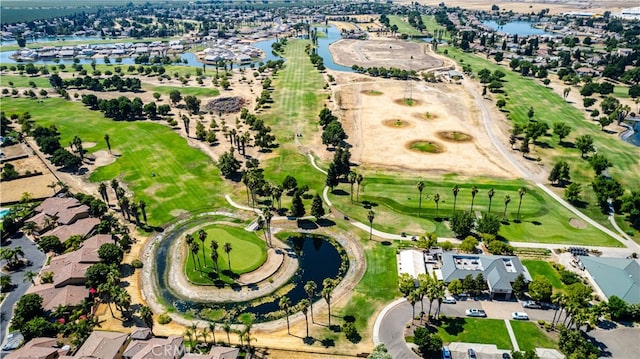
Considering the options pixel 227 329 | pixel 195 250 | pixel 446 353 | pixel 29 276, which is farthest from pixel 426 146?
pixel 29 276

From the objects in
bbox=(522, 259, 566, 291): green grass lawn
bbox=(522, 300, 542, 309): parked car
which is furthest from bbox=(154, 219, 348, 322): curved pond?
bbox=(522, 259, 566, 291): green grass lawn

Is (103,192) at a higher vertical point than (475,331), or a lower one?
higher

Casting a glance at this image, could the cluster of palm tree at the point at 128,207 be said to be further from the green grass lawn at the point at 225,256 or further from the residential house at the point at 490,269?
the residential house at the point at 490,269

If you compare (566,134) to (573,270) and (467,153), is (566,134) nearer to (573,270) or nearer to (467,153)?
(467,153)

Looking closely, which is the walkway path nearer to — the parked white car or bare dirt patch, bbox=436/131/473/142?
the parked white car

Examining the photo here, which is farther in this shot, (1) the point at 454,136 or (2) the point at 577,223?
(1) the point at 454,136

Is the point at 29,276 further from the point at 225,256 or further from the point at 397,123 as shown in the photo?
the point at 397,123

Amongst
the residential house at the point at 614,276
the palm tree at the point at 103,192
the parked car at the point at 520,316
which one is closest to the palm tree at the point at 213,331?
the parked car at the point at 520,316
